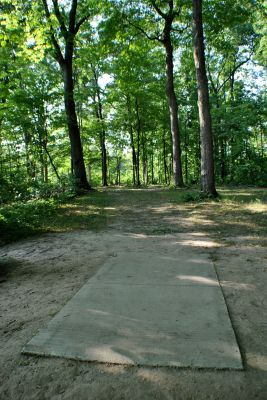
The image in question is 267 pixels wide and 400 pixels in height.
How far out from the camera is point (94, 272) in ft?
13.2

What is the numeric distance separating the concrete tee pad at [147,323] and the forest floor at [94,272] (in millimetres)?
89

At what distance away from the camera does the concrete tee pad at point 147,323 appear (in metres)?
2.13

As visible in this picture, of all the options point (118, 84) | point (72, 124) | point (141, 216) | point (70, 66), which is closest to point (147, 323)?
point (141, 216)

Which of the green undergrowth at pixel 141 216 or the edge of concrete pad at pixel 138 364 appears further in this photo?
the green undergrowth at pixel 141 216

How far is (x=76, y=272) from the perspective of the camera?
4105 mm

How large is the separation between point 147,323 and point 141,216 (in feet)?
18.4

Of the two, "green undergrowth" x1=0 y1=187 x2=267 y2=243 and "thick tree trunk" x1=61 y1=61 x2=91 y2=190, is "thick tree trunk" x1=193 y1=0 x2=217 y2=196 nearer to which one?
"green undergrowth" x1=0 y1=187 x2=267 y2=243

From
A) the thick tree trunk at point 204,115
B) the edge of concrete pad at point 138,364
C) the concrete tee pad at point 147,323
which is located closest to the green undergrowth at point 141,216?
the thick tree trunk at point 204,115

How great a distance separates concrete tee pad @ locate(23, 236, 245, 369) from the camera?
2133 mm

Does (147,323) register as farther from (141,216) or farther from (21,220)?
(141,216)

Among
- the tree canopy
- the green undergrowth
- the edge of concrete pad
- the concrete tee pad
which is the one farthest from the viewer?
the tree canopy

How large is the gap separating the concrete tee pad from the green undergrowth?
2.81 meters

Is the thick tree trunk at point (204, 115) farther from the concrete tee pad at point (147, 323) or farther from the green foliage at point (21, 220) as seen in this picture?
the concrete tee pad at point (147, 323)

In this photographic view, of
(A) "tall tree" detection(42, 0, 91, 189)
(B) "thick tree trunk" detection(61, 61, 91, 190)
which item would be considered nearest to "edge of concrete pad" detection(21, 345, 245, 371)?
(A) "tall tree" detection(42, 0, 91, 189)
